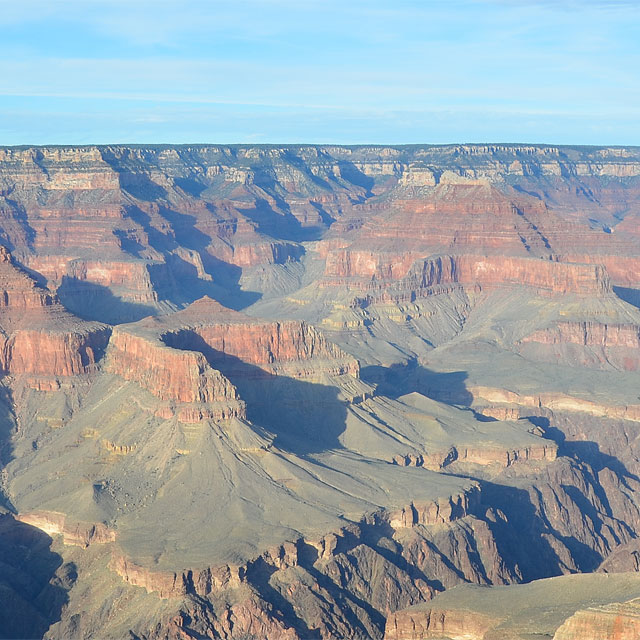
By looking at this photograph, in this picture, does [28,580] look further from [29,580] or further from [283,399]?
[283,399]

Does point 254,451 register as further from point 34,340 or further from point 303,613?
point 34,340

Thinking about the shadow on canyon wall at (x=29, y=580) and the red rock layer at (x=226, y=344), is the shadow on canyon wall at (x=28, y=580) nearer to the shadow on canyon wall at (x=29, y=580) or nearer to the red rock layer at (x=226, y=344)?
the shadow on canyon wall at (x=29, y=580)

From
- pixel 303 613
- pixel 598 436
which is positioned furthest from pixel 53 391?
pixel 598 436

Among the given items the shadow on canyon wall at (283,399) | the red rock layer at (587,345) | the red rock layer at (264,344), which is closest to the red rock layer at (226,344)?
the red rock layer at (264,344)

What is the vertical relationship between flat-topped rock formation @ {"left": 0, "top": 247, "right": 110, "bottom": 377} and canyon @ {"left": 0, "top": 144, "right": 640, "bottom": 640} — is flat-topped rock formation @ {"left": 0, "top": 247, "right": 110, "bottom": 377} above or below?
above

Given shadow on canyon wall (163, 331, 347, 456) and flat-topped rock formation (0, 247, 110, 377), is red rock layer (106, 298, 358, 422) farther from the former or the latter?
flat-topped rock formation (0, 247, 110, 377)

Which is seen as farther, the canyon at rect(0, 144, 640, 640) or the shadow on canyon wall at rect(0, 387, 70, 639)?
the shadow on canyon wall at rect(0, 387, 70, 639)

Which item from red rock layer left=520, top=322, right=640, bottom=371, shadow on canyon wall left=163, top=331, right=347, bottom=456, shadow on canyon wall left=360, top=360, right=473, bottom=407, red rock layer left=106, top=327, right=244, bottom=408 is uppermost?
red rock layer left=106, top=327, right=244, bottom=408

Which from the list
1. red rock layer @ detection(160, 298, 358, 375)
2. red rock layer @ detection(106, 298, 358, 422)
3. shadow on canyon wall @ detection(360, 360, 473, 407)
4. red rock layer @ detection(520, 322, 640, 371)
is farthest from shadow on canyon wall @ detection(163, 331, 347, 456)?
red rock layer @ detection(520, 322, 640, 371)

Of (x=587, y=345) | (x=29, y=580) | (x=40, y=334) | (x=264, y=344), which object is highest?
(x=264, y=344)

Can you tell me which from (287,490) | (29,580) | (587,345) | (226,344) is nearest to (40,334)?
(226,344)

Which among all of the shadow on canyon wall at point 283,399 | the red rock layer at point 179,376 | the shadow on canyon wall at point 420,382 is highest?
the red rock layer at point 179,376

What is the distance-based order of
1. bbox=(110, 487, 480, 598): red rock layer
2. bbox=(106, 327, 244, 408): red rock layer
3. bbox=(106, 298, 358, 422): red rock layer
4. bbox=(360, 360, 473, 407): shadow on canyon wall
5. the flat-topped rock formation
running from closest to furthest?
bbox=(110, 487, 480, 598): red rock layer → bbox=(106, 327, 244, 408): red rock layer → bbox=(106, 298, 358, 422): red rock layer → the flat-topped rock formation → bbox=(360, 360, 473, 407): shadow on canyon wall
